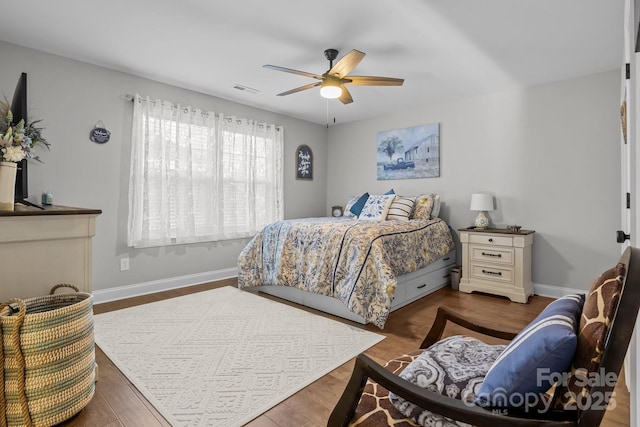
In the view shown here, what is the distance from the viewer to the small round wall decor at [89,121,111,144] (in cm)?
329

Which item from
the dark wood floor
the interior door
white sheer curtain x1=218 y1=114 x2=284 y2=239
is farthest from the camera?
white sheer curtain x1=218 y1=114 x2=284 y2=239

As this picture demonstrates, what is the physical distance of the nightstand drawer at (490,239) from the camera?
3.59m

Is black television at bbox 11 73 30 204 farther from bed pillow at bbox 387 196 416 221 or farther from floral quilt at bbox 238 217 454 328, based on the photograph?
bed pillow at bbox 387 196 416 221

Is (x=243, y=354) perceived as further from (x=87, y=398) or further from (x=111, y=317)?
(x=111, y=317)

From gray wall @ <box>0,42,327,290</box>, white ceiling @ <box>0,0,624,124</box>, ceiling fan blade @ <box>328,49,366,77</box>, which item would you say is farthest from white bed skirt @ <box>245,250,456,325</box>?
white ceiling @ <box>0,0,624,124</box>

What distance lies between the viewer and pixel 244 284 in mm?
3703

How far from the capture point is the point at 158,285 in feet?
12.3

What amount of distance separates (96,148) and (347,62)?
2.69 m

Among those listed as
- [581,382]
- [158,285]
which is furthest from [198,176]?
[581,382]

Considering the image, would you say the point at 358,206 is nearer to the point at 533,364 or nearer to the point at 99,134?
the point at 99,134

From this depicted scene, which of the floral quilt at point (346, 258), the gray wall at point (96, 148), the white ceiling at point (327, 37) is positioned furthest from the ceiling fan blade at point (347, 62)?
the gray wall at point (96, 148)

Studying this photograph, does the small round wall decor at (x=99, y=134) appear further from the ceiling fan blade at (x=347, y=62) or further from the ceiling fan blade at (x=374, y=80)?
the ceiling fan blade at (x=374, y=80)

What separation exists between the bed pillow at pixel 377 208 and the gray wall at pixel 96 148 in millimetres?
2089

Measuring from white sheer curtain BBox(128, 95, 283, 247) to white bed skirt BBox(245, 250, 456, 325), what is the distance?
1.11 metres
